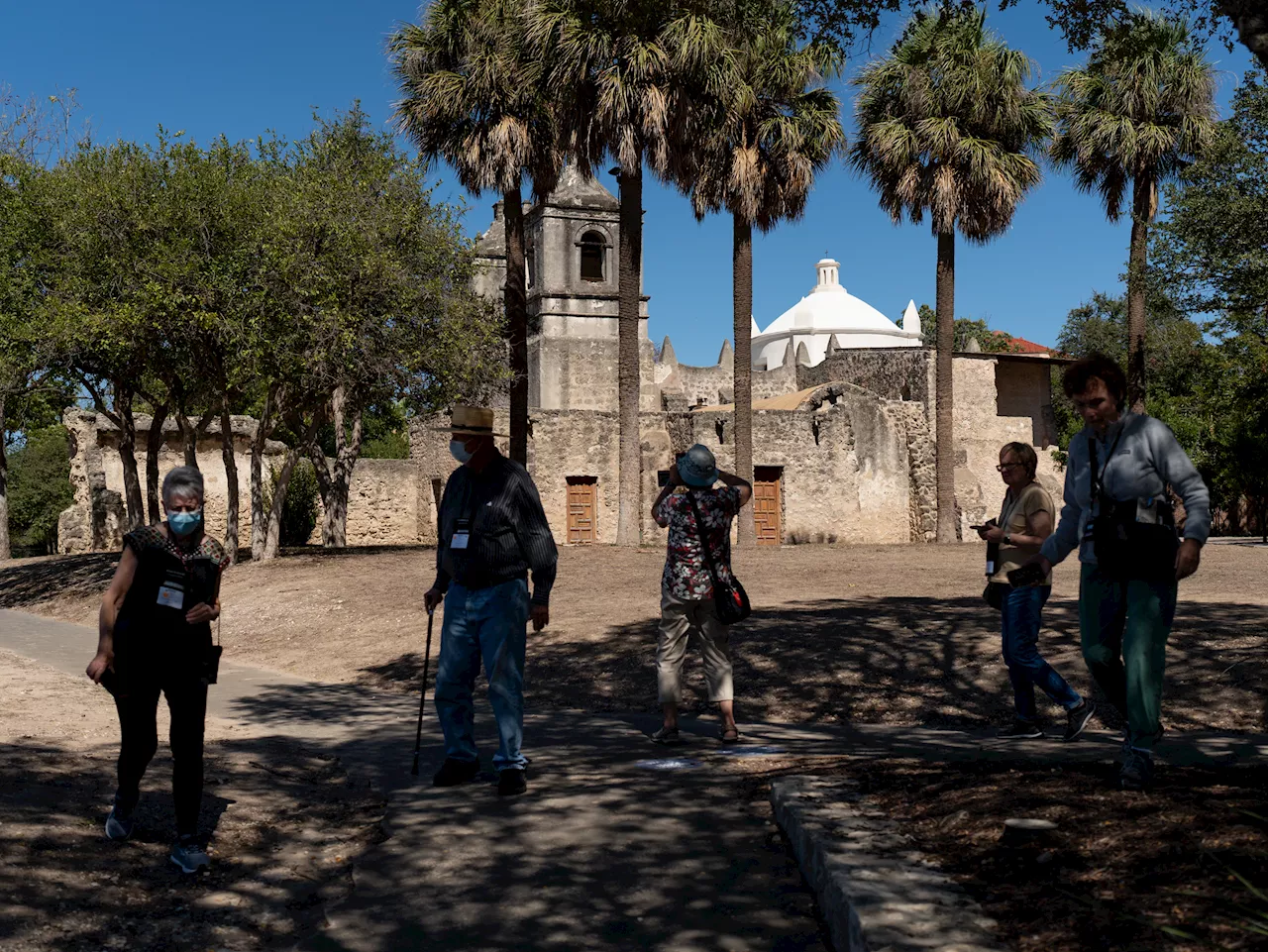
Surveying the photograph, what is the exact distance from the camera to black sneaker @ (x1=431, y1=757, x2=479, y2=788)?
19.7 feet

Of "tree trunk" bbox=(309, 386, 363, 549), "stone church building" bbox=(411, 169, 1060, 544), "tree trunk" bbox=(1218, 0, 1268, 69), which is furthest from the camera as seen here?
"stone church building" bbox=(411, 169, 1060, 544)

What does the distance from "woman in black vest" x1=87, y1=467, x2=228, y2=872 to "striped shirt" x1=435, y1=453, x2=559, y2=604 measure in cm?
144

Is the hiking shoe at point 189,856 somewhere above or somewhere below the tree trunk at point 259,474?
below

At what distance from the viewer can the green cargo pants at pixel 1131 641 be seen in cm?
475

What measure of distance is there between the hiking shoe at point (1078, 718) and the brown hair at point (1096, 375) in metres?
2.29

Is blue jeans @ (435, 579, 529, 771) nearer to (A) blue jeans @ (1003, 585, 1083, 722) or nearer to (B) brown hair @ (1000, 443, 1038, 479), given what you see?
(A) blue jeans @ (1003, 585, 1083, 722)

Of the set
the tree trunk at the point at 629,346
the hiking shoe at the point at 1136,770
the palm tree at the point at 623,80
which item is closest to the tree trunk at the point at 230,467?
the tree trunk at the point at 629,346

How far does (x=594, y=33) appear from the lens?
21.9 metres

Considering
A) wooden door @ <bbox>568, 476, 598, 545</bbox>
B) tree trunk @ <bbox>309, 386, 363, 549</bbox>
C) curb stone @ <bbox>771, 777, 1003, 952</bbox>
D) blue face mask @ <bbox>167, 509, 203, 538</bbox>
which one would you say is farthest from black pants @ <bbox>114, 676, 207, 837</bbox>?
A: wooden door @ <bbox>568, 476, 598, 545</bbox>

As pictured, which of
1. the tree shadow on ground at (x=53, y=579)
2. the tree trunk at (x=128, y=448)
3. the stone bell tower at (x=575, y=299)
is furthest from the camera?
the stone bell tower at (x=575, y=299)

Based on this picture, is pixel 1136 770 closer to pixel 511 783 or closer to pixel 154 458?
pixel 511 783

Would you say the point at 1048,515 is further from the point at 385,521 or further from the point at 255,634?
the point at 385,521

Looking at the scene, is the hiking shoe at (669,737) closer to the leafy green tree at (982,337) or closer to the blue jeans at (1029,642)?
the blue jeans at (1029,642)

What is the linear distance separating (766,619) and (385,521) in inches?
975
